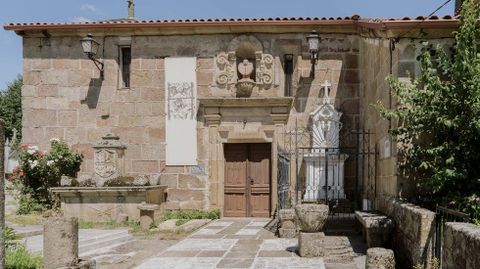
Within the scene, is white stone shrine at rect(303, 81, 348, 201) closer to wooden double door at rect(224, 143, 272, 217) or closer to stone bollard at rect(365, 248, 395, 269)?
wooden double door at rect(224, 143, 272, 217)

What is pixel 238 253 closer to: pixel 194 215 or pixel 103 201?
pixel 194 215

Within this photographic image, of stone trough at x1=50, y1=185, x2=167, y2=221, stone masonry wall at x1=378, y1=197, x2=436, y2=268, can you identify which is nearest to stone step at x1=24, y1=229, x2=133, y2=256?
stone trough at x1=50, y1=185, x2=167, y2=221

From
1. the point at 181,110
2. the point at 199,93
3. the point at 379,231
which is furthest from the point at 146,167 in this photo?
the point at 379,231

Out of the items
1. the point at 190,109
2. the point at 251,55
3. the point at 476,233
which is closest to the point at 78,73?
the point at 190,109

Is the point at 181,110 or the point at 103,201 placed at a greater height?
the point at 181,110

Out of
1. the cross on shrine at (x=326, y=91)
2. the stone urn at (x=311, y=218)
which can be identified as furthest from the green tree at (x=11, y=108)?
the stone urn at (x=311, y=218)

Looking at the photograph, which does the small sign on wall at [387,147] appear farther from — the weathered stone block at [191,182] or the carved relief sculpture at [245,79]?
the weathered stone block at [191,182]

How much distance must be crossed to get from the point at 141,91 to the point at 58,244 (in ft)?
20.9

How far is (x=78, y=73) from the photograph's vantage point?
10812 mm

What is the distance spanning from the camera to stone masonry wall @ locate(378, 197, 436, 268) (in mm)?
4355

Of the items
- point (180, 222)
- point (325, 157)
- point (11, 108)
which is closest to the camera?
point (325, 157)

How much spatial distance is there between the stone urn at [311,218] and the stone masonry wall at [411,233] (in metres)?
0.97

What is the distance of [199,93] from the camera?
10.6 m

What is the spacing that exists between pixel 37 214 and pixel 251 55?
6483 mm
